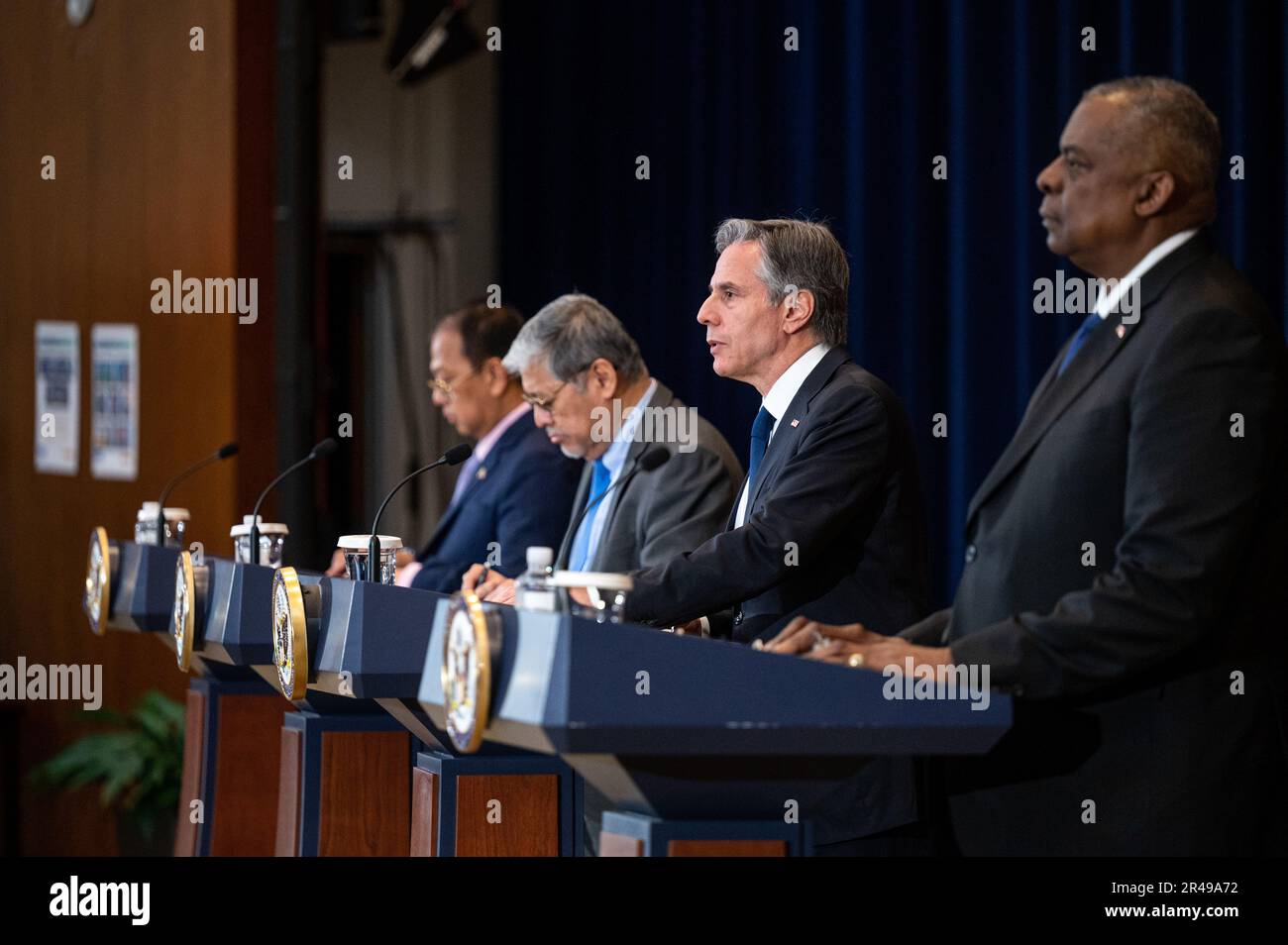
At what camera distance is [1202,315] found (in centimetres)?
222

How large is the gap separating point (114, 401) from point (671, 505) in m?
3.70

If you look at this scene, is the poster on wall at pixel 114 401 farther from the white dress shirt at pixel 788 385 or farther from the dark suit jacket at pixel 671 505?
the white dress shirt at pixel 788 385

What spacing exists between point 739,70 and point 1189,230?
357 cm

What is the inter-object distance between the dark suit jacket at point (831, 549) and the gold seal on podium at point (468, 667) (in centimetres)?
52

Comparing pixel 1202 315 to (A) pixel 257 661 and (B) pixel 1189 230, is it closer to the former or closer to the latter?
(B) pixel 1189 230

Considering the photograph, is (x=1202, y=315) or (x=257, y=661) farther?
(x=257, y=661)

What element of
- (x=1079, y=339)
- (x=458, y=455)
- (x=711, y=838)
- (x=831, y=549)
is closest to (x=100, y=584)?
(x=458, y=455)

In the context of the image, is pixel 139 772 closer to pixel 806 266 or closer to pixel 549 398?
pixel 549 398

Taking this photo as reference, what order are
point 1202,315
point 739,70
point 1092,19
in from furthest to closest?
point 739,70
point 1092,19
point 1202,315

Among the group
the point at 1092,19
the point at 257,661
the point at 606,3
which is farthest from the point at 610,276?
the point at 257,661

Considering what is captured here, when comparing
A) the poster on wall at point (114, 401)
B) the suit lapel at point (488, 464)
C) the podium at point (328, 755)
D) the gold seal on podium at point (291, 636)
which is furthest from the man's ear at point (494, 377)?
the poster on wall at point (114, 401)

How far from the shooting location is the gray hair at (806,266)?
3094 millimetres

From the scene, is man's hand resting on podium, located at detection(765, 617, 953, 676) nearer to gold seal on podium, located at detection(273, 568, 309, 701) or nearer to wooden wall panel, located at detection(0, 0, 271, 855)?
gold seal on podium, located at detection(273, 568, 309, 701)

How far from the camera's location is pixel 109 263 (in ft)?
22.4
